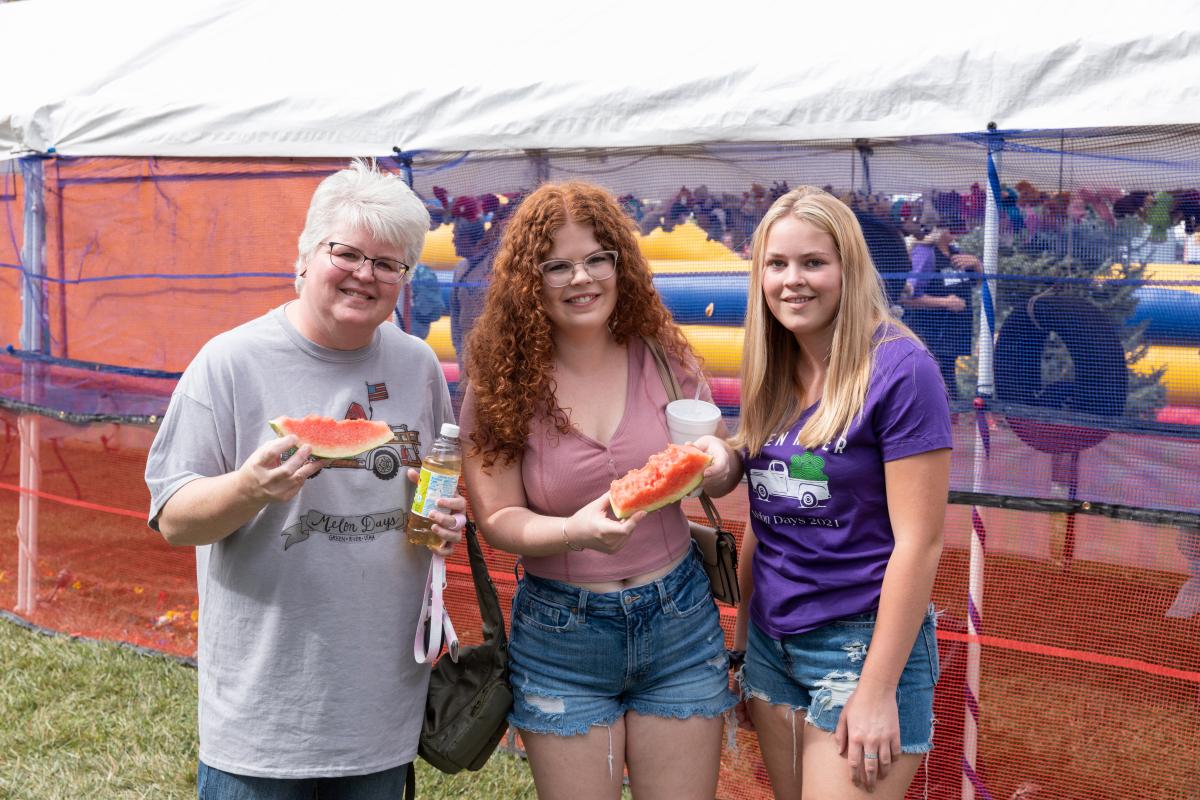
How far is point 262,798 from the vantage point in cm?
261

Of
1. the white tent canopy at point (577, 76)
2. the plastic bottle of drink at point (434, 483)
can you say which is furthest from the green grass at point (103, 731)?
the white tent canopy at point (577, 76)

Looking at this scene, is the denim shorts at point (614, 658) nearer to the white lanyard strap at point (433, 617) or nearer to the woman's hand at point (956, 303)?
the white lanyard strap at point (433, 617)

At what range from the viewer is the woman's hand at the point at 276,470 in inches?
88.4

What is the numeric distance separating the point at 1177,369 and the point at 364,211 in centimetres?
357

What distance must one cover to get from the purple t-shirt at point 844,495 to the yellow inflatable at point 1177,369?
2.36 metres

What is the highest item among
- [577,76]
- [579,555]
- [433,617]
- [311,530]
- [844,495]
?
[577,76]

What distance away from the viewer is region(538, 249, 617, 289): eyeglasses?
2.79 m

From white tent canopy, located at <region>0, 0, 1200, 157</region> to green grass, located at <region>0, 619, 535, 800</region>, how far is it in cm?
297

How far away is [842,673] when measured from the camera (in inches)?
103

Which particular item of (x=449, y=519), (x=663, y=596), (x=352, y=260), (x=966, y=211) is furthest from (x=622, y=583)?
(x=966, y=211)

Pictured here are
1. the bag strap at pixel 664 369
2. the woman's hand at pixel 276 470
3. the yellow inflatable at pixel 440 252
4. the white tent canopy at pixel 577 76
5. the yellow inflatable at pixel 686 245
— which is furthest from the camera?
the yellow inflatable at pixel 440 252

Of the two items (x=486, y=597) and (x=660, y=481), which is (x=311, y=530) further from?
(x=660, y=481)

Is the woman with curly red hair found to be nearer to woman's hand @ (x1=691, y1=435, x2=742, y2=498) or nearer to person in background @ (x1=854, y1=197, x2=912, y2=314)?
woman's hand @ (x1=691, y1=435, x2=742, y2=498)

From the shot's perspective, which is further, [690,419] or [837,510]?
[690,419]
